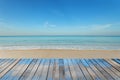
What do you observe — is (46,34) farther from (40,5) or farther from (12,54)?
(12,54)

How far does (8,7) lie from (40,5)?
1901mm

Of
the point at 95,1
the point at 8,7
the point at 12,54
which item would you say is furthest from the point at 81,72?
the point at 8,7

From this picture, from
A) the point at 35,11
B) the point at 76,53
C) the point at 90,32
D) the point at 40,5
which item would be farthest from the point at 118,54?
the point at 35,11

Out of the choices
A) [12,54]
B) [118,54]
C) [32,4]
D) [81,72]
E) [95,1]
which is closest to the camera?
[81,72]

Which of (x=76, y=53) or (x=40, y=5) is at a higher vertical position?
(x=40, y=5)

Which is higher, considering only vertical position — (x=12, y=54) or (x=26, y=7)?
(x=26, y=7)

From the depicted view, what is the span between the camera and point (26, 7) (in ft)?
31.0

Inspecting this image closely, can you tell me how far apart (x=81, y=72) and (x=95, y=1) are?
276 inches

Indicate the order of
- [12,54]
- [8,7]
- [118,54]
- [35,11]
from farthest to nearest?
1. [35,11]
2. [8,7]
3. [12,54]
4. [118,54]

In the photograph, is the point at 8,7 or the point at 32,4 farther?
the point at 32,4

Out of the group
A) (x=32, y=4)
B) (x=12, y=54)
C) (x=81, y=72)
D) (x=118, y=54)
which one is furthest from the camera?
(x=32, y=4)

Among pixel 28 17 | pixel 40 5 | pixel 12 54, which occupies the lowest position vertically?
pixel 12 54

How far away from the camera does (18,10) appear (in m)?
9.77

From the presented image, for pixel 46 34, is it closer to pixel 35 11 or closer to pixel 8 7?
pixel 35 11
